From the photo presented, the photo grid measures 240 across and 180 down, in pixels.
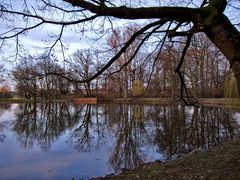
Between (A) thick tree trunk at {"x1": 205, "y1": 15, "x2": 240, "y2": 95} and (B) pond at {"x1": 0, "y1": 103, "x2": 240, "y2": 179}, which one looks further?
(B) pond at {"x1": 0, "y1": 103, "x2": 240, "y2": 179}

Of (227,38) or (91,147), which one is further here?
(91,147)

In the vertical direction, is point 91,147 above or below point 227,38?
below

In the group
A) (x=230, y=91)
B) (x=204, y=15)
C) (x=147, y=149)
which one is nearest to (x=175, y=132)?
(x=147, y=149)

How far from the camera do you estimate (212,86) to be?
47.1 m

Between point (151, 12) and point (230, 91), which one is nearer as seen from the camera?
point (151, 12)

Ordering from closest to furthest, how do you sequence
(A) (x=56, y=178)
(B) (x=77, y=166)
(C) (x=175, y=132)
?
(A) (x=56, y=178)
(B) (x=77, y=166)
(C) (x=175, y=132)

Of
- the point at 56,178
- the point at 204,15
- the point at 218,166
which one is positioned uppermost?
the point at 204,15

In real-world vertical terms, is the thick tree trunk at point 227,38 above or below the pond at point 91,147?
Answer: above

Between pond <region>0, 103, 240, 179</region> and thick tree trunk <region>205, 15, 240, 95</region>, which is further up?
thick tree trunk <region>205, 15, 240, 95</region>

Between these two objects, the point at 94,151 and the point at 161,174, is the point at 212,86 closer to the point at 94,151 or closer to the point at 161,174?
the point at 94,151

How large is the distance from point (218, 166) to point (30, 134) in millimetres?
13116

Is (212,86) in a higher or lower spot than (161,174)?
higher

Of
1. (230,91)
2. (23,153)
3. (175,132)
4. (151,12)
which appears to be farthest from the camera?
(230,91)

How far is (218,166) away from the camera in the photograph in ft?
25.1
